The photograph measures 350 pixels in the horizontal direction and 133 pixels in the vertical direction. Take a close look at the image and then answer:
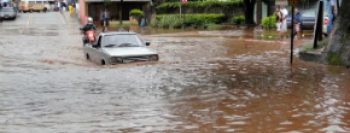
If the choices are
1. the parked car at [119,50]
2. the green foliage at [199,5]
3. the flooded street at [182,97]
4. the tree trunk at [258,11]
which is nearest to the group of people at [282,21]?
the tree trunk at [258,11]

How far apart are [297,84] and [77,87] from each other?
4662 mm

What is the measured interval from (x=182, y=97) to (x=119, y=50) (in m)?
7.66

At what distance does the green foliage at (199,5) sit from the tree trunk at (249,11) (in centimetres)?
328

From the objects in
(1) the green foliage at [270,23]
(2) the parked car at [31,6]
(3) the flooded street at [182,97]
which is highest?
(2) the parked car at [31,6]

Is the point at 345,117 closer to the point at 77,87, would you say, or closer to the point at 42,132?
the point at 42,132

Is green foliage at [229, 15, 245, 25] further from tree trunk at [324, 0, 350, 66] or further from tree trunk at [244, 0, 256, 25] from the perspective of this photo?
tree trunk at [324, 0, 350, 66]

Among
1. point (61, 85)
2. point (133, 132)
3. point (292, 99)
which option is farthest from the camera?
point (61, 85)

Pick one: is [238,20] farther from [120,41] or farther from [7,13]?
[7,13]

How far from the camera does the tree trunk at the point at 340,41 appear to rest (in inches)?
658

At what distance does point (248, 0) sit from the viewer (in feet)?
138

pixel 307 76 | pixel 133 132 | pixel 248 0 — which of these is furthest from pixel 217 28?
pixel 133 132

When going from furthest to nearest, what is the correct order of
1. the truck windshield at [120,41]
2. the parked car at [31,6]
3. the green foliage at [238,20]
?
the parked car at [31,6], the green foliage at [238,20], the truck windshield at [120,41]

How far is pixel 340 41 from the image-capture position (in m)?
17.0

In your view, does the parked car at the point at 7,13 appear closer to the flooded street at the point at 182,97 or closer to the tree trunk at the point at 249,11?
the tree trunk at the point at 249,11
